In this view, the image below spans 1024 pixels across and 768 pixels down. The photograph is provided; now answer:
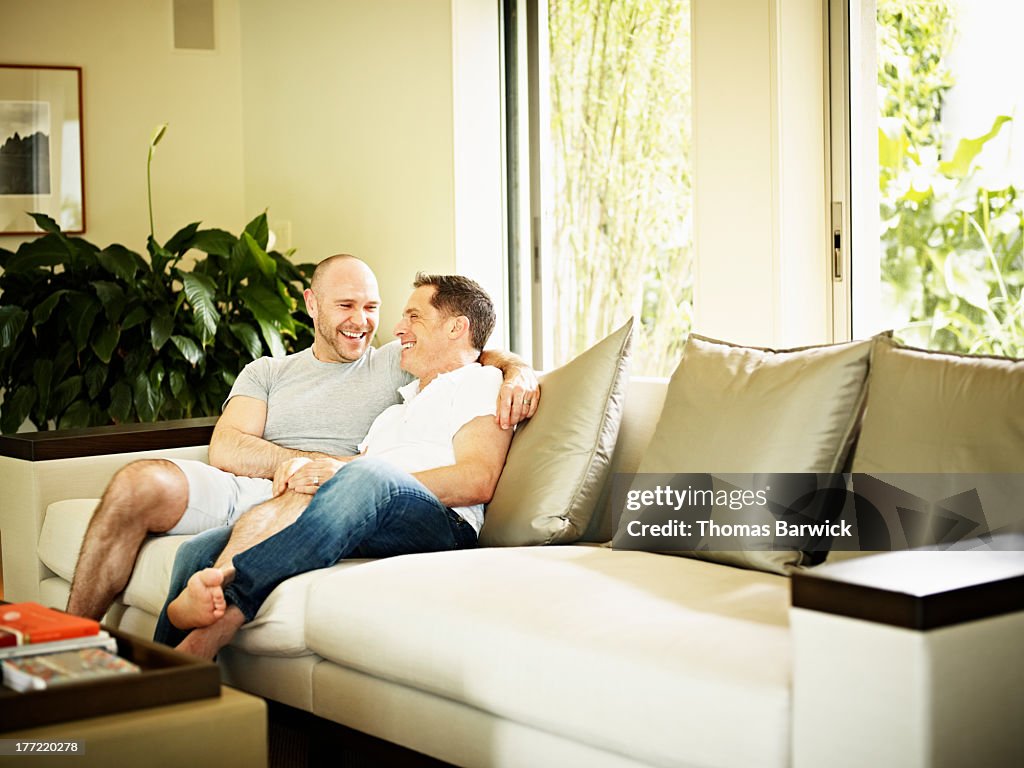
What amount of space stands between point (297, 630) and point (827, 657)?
1.21 m

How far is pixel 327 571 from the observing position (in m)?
2.55

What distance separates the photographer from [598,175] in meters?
4.55

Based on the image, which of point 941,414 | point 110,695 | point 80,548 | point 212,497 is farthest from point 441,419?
point 110,695

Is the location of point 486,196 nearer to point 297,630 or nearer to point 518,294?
point 518,294

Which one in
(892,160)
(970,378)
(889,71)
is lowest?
(970,378)

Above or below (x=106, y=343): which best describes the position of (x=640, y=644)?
below

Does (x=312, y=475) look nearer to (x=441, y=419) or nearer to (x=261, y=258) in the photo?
(x=441, y=419)

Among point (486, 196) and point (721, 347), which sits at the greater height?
point (486, 196)

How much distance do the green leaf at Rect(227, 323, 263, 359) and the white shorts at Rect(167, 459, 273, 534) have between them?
1406 millimetres

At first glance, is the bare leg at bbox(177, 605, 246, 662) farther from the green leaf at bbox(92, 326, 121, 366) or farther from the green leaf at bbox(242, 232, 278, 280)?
the green leaf at bbox(242, 232, 278, 280)

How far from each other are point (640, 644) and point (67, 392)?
3.08 meters

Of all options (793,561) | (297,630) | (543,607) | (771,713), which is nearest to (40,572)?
(297,630)

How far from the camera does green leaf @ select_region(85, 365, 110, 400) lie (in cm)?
441

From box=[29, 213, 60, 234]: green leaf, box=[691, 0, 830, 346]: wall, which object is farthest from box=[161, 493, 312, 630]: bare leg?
box=[29, 213, 60, 234]: green leaf
